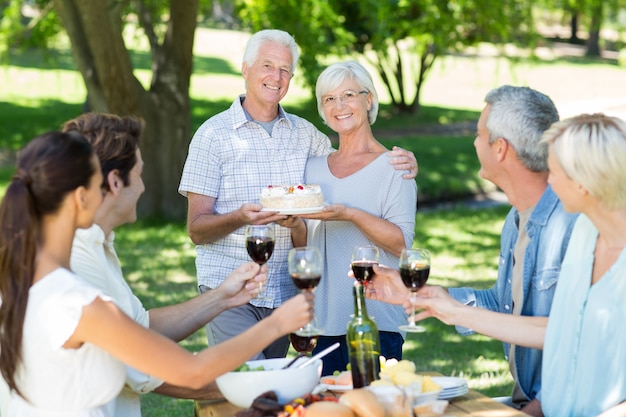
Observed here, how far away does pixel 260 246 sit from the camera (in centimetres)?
356

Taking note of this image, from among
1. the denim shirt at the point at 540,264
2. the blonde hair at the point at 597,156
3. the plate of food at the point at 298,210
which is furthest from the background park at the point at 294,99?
the blonde hair at the point at 597,156

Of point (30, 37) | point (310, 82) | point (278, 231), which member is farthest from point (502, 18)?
point (278, 231)

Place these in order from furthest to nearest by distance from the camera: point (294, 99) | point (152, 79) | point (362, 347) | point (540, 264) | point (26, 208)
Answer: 1. point (294, 99)
2. point (152, 79)
3. point (540, 264)
4. point (362, 347)
5. point (26, 208)

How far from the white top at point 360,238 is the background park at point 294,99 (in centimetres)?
240

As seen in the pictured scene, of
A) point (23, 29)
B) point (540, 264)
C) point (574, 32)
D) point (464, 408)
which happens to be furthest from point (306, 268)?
point (574, 32)

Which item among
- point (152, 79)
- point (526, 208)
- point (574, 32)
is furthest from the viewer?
point (574, 32)

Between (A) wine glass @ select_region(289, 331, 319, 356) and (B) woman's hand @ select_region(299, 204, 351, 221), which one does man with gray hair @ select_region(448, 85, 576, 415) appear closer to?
(B) woman's hand @ select_region(299, 204, 351, 221)

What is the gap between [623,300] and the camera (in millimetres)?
3145

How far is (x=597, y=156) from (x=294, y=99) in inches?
797

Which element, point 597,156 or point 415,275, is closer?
point 597,156

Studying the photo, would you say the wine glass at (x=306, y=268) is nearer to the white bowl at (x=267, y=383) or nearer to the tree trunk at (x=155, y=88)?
the white bowl at (x=267, y=383)

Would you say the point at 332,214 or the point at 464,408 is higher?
the point at 332,214

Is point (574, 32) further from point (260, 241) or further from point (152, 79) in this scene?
point (260, 241)

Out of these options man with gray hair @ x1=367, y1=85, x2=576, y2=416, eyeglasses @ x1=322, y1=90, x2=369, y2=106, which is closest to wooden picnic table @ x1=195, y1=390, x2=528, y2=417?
man with gray hair @ x1=367, y1=85, x2=576, y2=416
